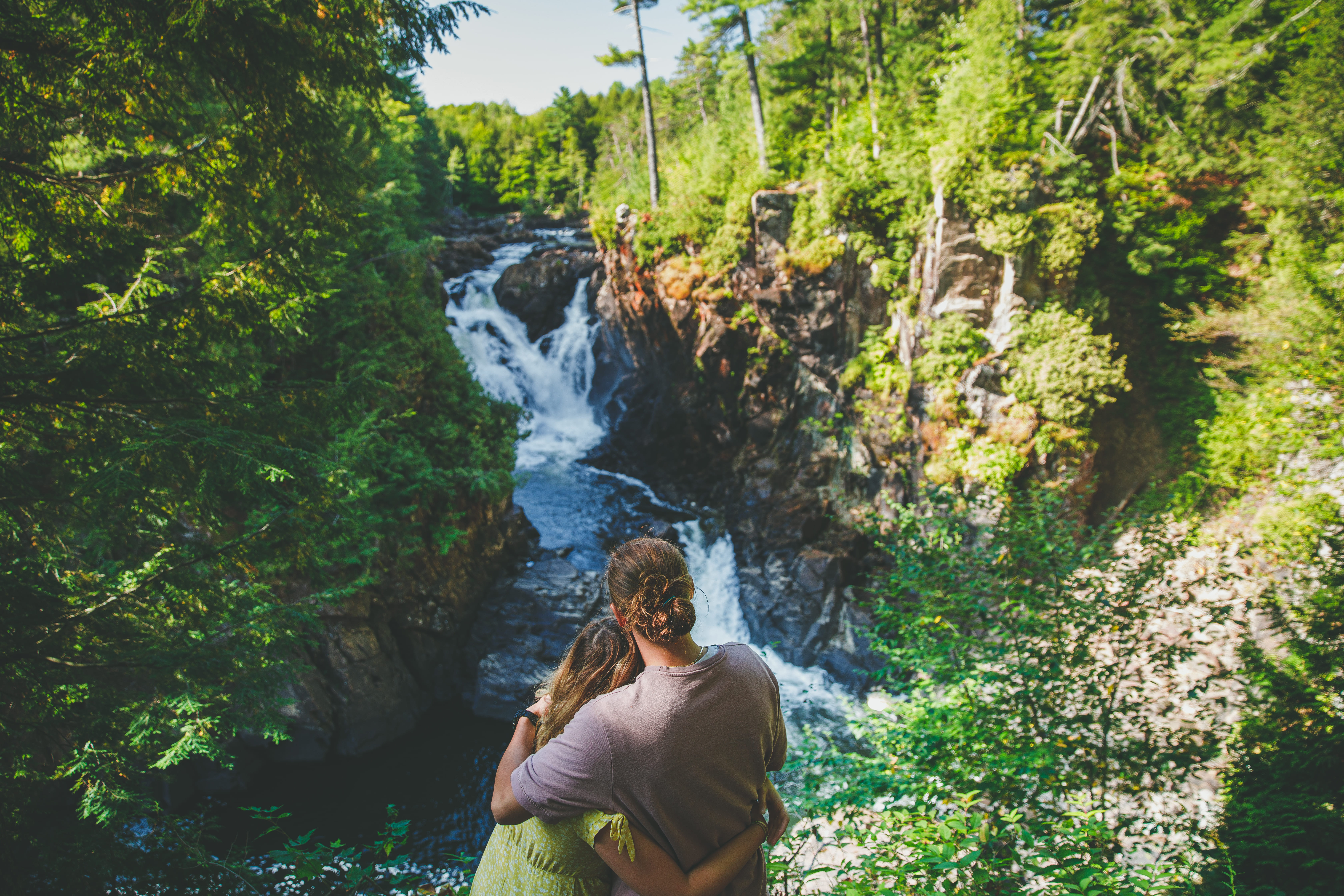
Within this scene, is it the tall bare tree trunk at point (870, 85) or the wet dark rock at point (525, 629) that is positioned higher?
the tall bare tree trunk at point (870, 85)

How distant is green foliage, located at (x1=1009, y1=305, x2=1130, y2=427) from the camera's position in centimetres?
904

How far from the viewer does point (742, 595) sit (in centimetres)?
1278

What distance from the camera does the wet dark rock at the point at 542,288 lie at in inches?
865

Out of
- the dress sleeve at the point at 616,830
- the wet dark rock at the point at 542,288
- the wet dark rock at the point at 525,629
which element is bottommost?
the wet dark rock at the point at 525,629

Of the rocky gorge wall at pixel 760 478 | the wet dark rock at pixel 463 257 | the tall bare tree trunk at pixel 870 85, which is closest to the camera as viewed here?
the rocky gorge wall at pixel 760 478

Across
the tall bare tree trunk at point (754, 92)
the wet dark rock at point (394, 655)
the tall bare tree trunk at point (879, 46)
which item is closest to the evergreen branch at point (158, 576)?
the wet dark rock at point (394, 655)

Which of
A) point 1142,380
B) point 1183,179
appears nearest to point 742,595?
point 1142,380

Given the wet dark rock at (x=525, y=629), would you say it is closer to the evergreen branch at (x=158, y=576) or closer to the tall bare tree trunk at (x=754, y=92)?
the evergreen branch at (x=158, y=576)

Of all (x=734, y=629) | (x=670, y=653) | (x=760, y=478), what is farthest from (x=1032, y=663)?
(x=760, y=478)

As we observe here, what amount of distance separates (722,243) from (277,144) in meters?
11.6

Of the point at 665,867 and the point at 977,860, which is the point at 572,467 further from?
the point at 665,867

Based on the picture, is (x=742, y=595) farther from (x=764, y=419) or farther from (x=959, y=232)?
(x=959, y=232)

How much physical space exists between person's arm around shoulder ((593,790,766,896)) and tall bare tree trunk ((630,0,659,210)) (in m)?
17.3

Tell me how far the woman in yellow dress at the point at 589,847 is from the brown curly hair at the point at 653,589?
19cm
